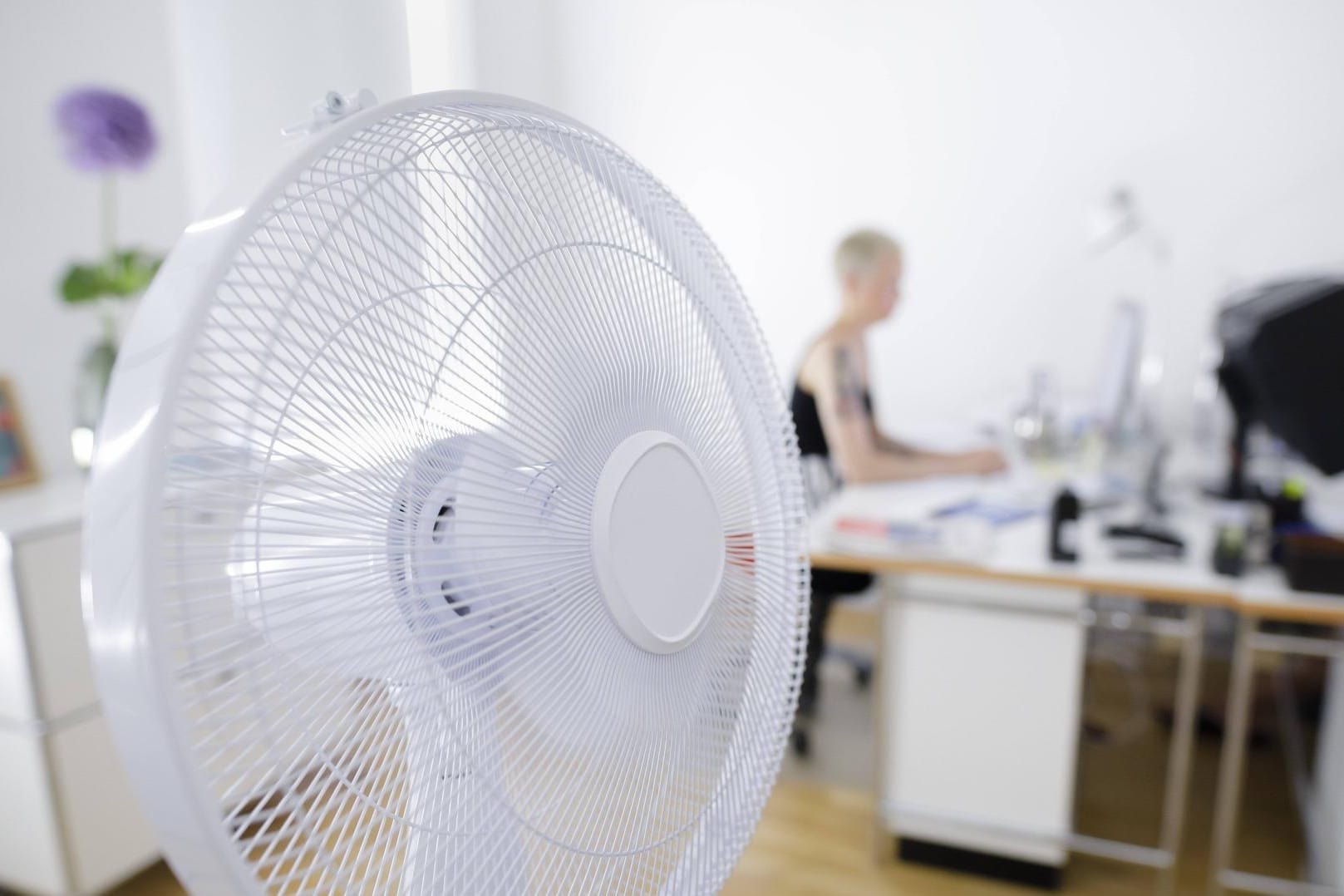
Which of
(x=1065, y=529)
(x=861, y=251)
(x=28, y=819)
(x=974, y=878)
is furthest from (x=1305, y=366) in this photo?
(x=28, y=819)

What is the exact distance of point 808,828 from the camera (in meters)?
1.97

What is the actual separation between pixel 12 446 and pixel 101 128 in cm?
68

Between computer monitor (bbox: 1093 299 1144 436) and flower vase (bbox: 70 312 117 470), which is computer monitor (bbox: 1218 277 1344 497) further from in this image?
flower vase (bbox: 70 312 117 470)

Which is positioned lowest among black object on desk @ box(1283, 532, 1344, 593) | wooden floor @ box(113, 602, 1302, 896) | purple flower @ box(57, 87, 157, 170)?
wooden floor @ box(113, 602, 1302, 896)

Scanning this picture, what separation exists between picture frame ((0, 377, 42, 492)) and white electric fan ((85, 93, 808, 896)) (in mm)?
1842

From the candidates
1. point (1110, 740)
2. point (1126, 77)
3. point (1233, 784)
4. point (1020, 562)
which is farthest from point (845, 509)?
point (1126, 77)

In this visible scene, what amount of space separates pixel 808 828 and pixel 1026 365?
190 cm

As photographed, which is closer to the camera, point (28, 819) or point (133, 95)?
point (28, 819)

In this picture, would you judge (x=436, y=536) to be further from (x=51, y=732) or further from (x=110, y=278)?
(x=110, y=278)

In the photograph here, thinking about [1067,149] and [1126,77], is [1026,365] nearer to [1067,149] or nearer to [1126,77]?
[1067,149]

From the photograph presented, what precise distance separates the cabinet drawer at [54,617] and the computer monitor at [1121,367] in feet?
7.46

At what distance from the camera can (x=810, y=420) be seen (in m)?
2.31

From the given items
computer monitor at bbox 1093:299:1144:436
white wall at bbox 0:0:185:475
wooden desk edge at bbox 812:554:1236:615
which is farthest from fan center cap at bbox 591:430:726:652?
computer monitor at bbox 1093:299:1144:436

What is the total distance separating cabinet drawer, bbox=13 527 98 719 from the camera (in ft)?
4.91
